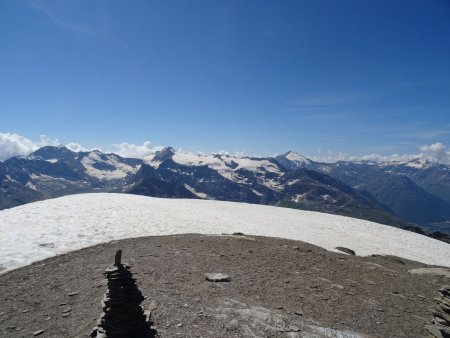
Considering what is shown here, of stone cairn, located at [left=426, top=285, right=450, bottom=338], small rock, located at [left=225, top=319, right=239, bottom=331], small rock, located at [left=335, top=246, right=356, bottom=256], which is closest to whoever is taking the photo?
small rock, located at [left=225, top=319, right=239, bottom=331]

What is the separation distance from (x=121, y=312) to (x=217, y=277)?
6.58m

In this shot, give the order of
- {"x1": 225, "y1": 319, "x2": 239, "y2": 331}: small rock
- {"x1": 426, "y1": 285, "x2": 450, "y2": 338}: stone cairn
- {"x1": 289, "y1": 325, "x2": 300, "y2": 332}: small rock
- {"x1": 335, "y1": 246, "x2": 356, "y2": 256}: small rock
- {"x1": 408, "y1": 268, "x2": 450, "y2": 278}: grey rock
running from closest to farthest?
{"x1": 225, "y1": 319, "x2": 239, "y2": 331}: small rock → {"x1": 289, "y1": 325, "x2": 300, "y2": 332}: small rock → {"x1": 426, "y1": 285, "x2": 450, "y2": 338}: stone cairn → {"x1": 408, "y1": 268, "x2": 450, "y2": 278}: grey rock → {"x1": 335, "y1": 246, "x2": 356, "y2": 256}: small rock

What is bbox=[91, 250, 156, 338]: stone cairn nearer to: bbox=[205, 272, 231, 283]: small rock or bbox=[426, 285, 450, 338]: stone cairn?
bbox=[205, 272, 231, 283]: small rock

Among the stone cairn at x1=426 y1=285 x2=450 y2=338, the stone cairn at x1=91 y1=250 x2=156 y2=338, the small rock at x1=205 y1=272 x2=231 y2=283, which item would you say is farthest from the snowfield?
the stone cairn at x1=426 y1=285 x2=450 y2=338

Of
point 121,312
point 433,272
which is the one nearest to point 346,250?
point 433,272

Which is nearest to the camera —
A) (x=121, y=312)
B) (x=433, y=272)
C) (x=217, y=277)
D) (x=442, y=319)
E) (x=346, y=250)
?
(x=121, y=312)

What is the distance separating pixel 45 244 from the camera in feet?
68.9

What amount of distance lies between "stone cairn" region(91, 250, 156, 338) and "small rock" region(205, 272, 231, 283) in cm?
557

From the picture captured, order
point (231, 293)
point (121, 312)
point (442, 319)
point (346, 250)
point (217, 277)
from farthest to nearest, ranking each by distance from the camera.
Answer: point (346, 250), point (217, 277), point (231, 293), point (442, 319), point (121, 312)

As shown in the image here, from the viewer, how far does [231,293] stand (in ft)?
46.1

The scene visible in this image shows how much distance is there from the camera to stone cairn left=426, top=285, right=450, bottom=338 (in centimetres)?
1156

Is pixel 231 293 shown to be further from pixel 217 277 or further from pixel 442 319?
pixel 442 319

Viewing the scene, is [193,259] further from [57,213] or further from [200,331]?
[57,213]

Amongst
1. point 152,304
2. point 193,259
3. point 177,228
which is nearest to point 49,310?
point 152,304
